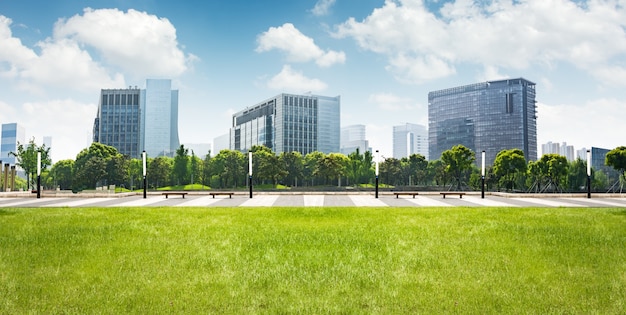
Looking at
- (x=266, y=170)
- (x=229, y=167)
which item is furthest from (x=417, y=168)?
(x=229, y=167)

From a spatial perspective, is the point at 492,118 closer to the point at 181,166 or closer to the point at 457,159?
the point at 457,159

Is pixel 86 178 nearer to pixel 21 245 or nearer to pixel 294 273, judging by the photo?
pixel 21 245

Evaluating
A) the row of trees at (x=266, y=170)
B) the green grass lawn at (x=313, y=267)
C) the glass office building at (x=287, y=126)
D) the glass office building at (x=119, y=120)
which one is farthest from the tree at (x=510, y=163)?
the glass office building at (x=119, y=120)

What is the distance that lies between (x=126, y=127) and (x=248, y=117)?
51.0 metres

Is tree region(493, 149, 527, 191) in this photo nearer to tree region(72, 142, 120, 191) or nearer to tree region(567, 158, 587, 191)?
tree region(567, 158, 587, 191)

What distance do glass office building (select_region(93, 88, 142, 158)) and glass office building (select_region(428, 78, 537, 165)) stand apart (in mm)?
128268

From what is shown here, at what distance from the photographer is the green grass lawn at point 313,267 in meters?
5.89

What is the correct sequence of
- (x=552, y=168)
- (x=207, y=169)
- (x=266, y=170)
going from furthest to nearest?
(x=207, y=169), (x=266, y=170), (x=552, y=168)

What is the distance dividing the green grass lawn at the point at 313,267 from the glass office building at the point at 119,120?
17701 cm

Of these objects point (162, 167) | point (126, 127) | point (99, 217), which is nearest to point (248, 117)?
point (126, 127)

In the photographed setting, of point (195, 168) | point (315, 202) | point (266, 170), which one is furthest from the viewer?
point (195, 168)

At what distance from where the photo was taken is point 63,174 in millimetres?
89562

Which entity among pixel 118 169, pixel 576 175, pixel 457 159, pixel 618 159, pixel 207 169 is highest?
pixel 457 159

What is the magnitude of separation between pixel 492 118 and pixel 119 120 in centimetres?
15114
